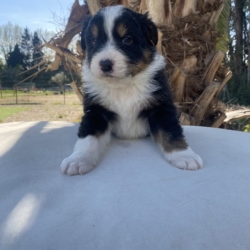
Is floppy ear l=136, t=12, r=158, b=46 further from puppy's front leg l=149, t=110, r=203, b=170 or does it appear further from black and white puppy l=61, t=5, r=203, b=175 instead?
puppy's front leg l=149, t=110, r=203, b=170

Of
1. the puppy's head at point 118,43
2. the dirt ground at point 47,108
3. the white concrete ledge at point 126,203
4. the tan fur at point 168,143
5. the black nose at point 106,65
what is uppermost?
the puppy's head at point 118,43

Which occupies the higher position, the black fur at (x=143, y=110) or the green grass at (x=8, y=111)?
the black fur at (x=143, y=110)

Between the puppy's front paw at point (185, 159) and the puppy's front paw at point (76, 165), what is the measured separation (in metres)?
0.57

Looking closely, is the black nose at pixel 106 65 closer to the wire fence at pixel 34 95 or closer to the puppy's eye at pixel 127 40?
the puppy's eye at pixel 127 40

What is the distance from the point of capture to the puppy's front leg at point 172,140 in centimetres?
213

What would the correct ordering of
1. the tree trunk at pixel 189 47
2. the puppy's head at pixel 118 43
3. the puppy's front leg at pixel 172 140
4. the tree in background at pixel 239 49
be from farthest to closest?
the tree in background at pixel 239 49
the tree trunk at pixel 189 47
the puppy's head at pixel 118 43
the puppy's front leg at pixel 172 140

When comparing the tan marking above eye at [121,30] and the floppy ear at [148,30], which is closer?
the tan marking above eye at [121,30]

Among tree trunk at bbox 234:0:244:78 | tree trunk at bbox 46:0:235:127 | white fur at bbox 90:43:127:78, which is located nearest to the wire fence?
tree trunk at bbox 46:0:235:127

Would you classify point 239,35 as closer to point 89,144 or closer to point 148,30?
point 148,30

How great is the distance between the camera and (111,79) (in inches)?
98.5

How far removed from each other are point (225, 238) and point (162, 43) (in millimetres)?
3586

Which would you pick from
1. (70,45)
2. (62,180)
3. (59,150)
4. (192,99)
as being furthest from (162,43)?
(62,180)

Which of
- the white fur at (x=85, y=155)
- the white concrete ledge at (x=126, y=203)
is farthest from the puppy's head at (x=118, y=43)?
the white concrete ledge at (x=126, y=203)

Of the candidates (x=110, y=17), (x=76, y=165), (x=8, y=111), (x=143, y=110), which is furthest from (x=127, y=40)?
(x=8, y=111)
